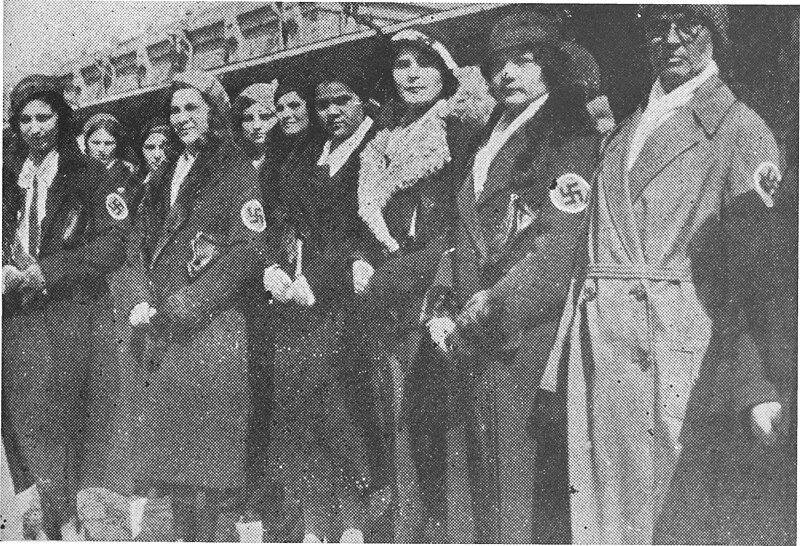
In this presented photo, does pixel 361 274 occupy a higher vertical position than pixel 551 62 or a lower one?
lower

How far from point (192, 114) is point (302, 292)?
2.37 feet

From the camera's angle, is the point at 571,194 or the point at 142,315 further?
the point at 142,315

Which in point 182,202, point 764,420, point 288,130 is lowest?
point 764,420

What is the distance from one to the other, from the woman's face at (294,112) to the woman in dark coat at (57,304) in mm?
638

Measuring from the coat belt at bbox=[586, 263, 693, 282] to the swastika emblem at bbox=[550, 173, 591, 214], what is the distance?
0.21 m

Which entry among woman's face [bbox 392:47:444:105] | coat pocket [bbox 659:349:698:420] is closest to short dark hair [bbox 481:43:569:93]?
woman's face [bbox 392:47:444:105]

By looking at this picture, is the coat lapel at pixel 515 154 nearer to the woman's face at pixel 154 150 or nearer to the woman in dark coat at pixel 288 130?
the woman in dark coat at pixel 288 130

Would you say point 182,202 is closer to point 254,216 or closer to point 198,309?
point 254,216

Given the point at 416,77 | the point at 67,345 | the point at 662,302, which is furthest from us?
the point at 67,345

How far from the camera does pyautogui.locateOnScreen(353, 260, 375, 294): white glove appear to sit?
3.11 metres

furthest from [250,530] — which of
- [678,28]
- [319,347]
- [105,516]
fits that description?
[678,28]

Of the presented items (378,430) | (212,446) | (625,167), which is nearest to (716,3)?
(625,167)

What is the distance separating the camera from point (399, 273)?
310cm

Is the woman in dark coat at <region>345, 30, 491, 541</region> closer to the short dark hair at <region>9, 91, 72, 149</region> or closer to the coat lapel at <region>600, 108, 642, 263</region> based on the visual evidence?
the coat lapel at <region>600, 108, 642, 263</region>
